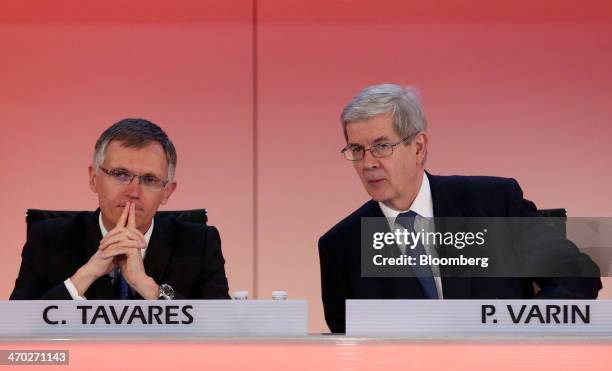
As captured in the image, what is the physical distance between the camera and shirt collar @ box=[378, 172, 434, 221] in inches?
96.7

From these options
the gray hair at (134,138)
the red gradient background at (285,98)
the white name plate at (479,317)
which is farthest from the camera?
the red gradient background at (285,98)

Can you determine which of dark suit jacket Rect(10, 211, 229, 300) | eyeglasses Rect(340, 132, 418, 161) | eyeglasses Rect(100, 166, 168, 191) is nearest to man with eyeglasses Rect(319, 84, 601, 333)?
eyeglasses Rect(340, 132, 418, 161)

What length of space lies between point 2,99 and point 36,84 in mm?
166

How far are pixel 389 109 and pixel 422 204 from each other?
0.93ft

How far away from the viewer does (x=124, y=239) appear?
93.3 inches

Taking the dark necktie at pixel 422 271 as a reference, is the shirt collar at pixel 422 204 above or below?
above

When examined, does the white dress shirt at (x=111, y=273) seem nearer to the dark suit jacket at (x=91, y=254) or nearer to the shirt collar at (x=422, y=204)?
the dark suit jacket at (x=91, y=254)

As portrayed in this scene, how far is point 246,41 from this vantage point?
3.92 metres

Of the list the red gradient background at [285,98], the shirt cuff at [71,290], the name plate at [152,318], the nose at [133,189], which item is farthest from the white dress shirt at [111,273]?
the red gradient background at [285,98]

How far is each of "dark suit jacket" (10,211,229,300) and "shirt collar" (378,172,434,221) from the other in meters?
0.52

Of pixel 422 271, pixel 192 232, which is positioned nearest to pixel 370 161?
pixel 422 271

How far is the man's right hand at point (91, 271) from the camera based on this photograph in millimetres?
2291

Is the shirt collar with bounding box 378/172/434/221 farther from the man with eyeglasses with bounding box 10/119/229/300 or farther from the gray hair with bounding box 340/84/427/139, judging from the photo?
the man with eyeglasses with bounding box 10/119/229/300

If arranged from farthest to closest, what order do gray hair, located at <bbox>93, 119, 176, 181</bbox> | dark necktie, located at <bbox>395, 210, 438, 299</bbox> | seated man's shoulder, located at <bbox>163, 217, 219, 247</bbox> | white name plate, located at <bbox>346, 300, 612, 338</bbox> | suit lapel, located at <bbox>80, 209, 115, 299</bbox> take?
seated man's shoulder, located at <bbox>163, 217, 219, 247</bbox>
gray hair, located at <bbox>93, 119, 176, 181</bbox>
suit lapel, located at <bbox>80, 209, 115, 299</bbox>
dark necktie, located at <bbox>395, 210, 438, 299</bbox>
white name plate, located at <bbox>346, 300, 612, 338</bbox>
